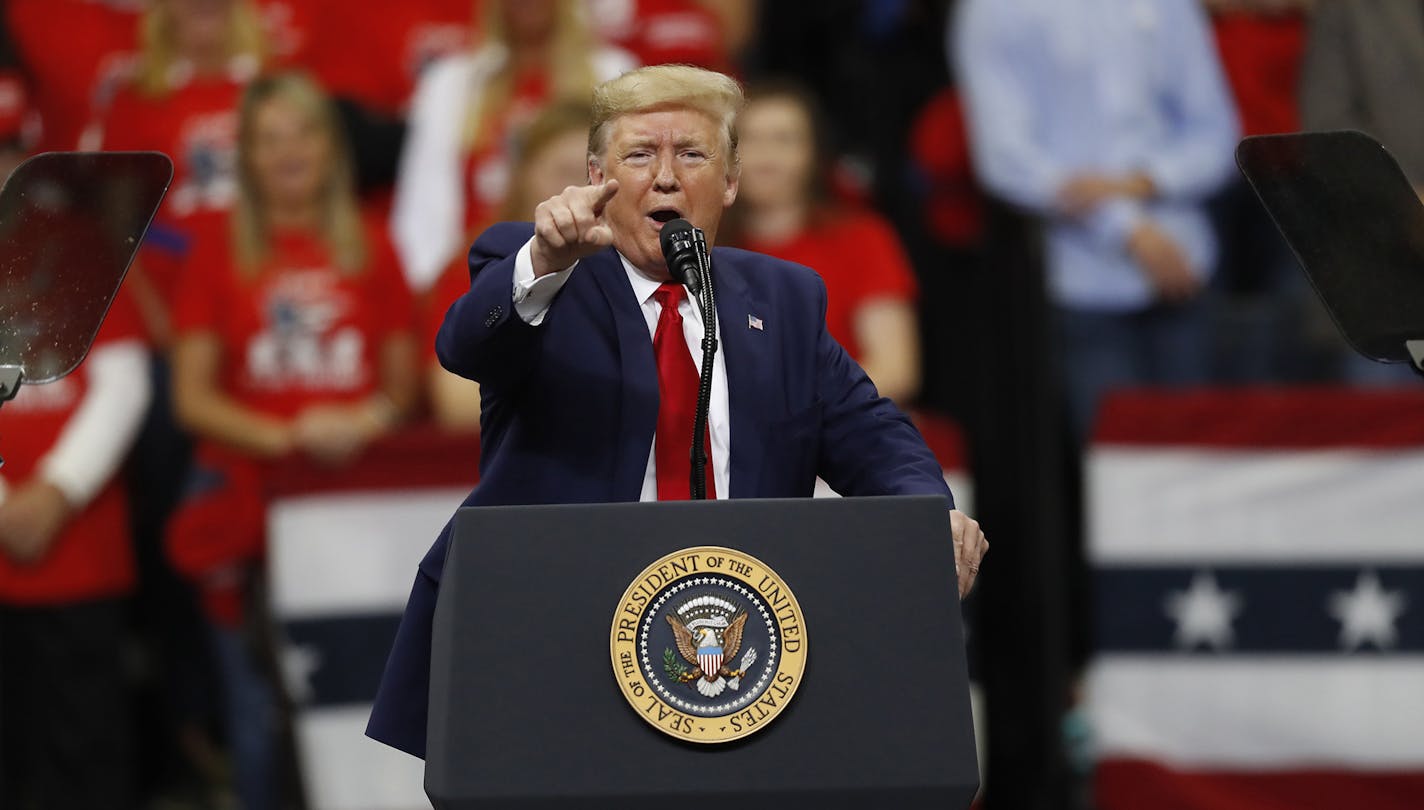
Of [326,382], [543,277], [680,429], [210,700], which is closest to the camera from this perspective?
[543,277]

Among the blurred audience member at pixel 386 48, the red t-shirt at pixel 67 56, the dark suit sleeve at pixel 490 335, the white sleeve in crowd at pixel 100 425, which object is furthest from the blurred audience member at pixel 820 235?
the dark suit sleeve at pixel 490 335

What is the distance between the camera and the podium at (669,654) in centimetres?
259

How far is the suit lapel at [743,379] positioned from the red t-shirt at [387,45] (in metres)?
3.72

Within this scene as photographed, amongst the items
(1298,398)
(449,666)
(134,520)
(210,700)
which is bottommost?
(210,700)

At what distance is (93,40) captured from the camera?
671 centimetres

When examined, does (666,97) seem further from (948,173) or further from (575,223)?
(948,173)

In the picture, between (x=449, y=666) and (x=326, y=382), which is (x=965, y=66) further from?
(x=449, y=666)

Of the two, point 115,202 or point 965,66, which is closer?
point 115,202

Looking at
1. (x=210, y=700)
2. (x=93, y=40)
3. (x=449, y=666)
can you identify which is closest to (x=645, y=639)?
(x=449, y=666)

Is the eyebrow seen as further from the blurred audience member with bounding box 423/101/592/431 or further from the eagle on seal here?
the blurred audience member with bounding box 423/101/592/431

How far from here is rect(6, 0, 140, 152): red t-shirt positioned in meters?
6.61

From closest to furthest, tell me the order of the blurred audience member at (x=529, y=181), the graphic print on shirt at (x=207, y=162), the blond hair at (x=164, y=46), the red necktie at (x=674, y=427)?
the red necktie at (x=674, y=427)
the blurred audience member at (x=529, y=181)
the graphic print on shirt at (x=207, y=162)
the blond hair at (x=164, y=46)

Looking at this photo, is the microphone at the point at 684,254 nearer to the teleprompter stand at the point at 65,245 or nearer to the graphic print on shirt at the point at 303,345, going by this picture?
the teleprompter stand at the point at 65,245

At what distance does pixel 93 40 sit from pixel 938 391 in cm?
293
